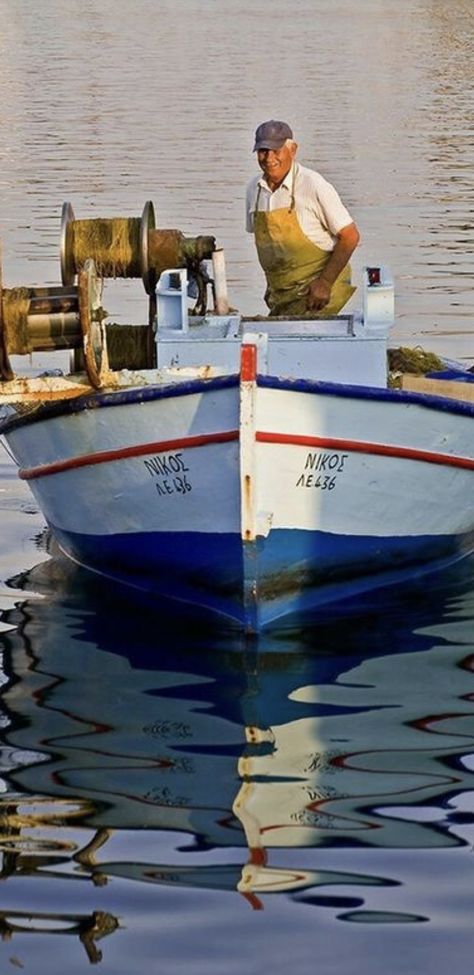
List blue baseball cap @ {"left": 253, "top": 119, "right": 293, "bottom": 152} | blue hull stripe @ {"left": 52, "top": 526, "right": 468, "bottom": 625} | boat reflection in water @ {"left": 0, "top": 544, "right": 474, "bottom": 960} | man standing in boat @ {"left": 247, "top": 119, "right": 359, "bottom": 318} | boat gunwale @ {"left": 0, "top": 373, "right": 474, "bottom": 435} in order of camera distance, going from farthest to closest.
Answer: man standing in boat @ {"left": 247, "top": 119, "right": 359, "bottom": 318} < blue baseball cap @ {"left": 253, "top": 119, "right": 293, "bottom": 152} < blue hull stripe @ {"left": 52, "top": 526, "right": 468, "bottom": 625} < boat gunwale @ {"left": 0, "top": 373, "right": 474, "bottom": 435} < boat reflection in water @ {"left": 0, "top": 544, "right": 474, "bottom": 960}

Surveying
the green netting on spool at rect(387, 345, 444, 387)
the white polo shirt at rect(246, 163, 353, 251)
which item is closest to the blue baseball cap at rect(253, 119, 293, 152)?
the white polo shirt at rect(246, 163, 353, 251)

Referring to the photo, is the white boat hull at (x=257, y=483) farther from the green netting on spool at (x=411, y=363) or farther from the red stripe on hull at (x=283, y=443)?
the green netting on spool at (x=411, y=363)

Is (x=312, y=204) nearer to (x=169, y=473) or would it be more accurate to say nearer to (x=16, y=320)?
(x=169, y=473)

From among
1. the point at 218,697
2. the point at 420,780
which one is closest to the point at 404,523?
the point at 218,697

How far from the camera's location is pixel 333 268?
11469 mm

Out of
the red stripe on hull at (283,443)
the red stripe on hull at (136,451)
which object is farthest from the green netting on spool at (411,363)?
the red stripe on hull at (136,451)

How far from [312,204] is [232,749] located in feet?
13.9

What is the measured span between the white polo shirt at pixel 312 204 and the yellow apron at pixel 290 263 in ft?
0.09

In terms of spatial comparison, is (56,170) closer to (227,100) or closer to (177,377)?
(227,100)

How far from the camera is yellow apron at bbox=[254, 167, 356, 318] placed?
11.5m

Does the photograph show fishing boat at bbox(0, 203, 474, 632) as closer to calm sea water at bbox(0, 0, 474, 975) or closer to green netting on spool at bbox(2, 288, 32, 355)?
green netting on spool at bbox(2, 288, 32, 355)

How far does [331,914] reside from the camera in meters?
6.45

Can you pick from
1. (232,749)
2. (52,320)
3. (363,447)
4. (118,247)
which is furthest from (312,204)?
(232,749)

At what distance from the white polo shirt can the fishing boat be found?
59 centimetres
